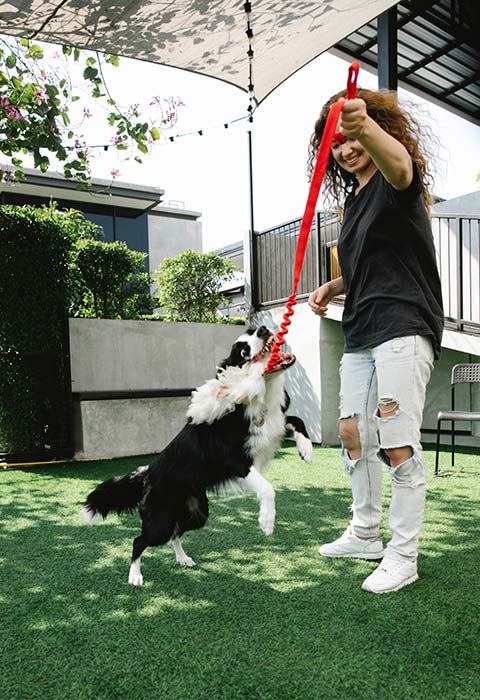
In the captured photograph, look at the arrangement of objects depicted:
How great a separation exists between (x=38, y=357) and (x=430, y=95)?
8238 mm

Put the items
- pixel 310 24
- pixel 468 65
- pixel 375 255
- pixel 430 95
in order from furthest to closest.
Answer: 1. pixel 430 95
2. pixel 468 65
3. pixel 310 24
4. pixel 375 255

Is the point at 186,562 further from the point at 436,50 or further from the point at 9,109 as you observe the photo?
the point at 436,50

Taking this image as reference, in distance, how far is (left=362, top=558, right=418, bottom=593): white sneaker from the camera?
7.00 feet

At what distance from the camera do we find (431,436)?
7.52 meters

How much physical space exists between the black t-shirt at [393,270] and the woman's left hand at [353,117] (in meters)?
0.49

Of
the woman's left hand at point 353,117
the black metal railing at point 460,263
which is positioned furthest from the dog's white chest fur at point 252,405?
the black metal railing at point 460,263

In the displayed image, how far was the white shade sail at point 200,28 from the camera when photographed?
3.10 meters

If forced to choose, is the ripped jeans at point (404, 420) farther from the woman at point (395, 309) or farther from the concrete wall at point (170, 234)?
the concrete wall at point (170, 234)

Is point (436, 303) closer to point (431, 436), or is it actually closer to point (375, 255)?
point (375, 255)

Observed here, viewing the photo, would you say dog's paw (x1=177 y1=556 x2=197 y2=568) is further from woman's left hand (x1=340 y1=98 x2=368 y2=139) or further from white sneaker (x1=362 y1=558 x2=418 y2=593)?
woman's left hand (x1=340 y1=98 x2=368 y2=139)

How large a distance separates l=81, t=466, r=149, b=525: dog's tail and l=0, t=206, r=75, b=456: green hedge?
378 centimetres

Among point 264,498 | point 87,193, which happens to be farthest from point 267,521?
point 87,193

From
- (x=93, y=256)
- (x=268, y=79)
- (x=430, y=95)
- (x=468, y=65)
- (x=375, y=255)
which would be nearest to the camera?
(x=375, y=255)

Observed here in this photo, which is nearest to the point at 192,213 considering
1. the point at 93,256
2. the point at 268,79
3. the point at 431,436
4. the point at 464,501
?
the point at 93,256
